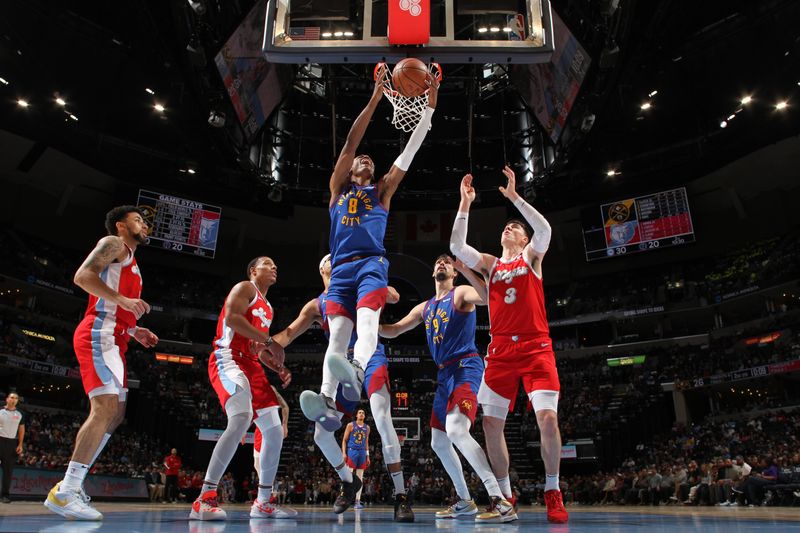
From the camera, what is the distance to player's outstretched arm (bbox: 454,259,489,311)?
553 cm

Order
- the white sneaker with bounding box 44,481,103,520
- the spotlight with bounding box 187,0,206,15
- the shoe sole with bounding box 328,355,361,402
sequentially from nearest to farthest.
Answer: the shoe sole with bounding box 328,355,361,402 < the white sneaker with bounding box 44,481,103,520 < the spotlight with bounding box 187,0,206,15

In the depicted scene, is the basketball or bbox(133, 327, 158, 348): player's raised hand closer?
bbox(133, 327, 158, 348): player's raised hand

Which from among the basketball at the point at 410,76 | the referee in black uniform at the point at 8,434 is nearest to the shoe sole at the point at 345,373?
the basketball at the point at 410,76

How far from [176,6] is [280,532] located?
13.1m

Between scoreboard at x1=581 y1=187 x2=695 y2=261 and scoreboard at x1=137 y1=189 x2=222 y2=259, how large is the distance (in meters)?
16.4

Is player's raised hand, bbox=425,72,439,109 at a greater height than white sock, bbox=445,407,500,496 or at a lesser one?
greater

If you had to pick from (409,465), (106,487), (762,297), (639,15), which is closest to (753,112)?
(639,15)

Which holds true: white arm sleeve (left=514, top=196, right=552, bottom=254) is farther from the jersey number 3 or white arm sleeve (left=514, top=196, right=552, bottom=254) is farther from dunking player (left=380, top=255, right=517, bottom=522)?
dunking player (left=380, top=255, right=517, bottom=522)

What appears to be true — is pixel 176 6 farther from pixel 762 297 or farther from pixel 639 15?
pixel 762 297

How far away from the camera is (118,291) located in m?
4.81

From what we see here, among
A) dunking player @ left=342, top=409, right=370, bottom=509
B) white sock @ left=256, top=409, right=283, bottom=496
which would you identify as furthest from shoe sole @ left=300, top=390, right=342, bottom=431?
dunking player @ left=342, top=409, right=370, bottom=509

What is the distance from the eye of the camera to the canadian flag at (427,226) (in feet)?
97.7

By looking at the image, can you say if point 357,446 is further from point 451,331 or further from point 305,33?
point 305,33

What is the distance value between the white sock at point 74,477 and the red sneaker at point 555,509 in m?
3.39
